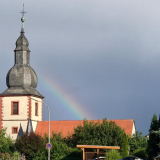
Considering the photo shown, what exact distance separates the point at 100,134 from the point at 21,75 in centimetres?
1636

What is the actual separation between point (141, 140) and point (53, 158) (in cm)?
1185

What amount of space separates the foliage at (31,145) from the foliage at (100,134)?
5161 millimetres

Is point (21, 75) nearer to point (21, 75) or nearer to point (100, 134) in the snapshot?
point (21, 75)

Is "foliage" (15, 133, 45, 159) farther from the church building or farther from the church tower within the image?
the church tower

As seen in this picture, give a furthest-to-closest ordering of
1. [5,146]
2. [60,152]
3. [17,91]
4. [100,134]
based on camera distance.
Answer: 1. [17,91]
2. [5,146]
3. [100,134]
4. [60,152]

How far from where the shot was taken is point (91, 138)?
57.0 meters

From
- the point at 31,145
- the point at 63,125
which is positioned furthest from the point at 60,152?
the point at 63,125

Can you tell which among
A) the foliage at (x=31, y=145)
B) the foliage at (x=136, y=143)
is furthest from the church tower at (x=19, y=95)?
the foliage at (x=136, y=143)

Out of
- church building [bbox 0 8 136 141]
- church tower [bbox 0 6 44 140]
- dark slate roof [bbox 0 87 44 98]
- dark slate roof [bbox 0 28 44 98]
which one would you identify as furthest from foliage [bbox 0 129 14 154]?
dark slate roof [bbox 0 28 44 98]

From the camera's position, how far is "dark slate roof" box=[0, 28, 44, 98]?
217ft

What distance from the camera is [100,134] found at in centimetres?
5706

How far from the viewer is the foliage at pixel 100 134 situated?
5600 cm

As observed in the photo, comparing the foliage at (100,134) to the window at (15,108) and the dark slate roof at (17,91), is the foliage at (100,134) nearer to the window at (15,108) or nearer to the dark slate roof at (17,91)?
the dark slate roof at (17,91)

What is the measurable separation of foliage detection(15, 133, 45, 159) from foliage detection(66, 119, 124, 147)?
16.9 feet
